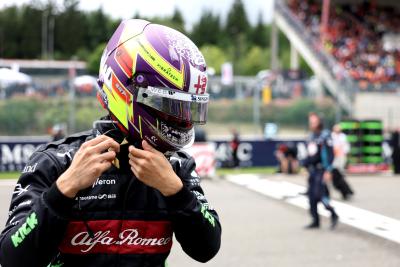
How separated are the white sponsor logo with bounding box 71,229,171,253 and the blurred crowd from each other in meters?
27.6

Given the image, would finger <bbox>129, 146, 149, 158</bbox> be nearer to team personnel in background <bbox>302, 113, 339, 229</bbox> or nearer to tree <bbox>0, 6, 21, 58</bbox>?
team personnel in background <bbox>302, 113, 339, 229</bbox>

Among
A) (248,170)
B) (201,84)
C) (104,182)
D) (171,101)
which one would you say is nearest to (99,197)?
(104,182)

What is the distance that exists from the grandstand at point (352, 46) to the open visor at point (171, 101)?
→ 21286 millimetres

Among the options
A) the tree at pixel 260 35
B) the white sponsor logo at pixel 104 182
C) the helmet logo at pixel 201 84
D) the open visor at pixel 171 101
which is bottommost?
the white sponsor logo at pixel 104 182

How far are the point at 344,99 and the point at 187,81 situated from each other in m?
22.2

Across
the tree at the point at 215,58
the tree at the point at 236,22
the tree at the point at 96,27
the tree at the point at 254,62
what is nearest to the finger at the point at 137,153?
the tree at the point at 96,27

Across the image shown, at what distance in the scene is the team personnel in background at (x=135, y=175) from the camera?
1.67 metres

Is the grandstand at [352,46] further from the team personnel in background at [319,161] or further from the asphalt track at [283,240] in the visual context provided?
the team personnel in background at [319,161]

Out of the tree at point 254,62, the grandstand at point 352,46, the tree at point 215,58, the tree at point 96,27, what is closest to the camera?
the grandstand at point 352,46

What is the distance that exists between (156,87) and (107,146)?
240mm

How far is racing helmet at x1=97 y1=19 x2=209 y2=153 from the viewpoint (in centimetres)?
172

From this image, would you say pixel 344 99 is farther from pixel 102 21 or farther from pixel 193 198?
pixel 102 21

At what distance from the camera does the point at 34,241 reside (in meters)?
1.58

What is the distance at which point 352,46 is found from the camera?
33.6m
